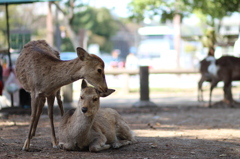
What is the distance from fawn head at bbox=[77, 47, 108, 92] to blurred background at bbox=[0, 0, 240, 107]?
428 cm

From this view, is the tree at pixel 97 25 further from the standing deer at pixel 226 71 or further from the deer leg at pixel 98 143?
the deer leg at pixel 98 143

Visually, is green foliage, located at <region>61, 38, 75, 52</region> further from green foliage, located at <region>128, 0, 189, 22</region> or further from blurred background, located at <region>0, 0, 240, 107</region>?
green foliage, located at <region>128, 0, 189, 22</region>

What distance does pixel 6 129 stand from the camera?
955cm

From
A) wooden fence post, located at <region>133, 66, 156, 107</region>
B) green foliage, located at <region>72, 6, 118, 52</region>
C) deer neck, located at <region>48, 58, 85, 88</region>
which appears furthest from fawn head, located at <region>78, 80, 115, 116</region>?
green foliage, located at <region>72, 6, 118, 52</region>

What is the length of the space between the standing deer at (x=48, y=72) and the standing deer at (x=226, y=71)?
828 centimetres

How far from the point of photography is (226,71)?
14.8 metres

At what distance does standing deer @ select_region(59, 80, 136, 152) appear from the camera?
6.36 m

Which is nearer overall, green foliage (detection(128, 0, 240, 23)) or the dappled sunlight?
the dappled sunlight

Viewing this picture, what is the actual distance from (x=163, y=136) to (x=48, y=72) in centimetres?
264

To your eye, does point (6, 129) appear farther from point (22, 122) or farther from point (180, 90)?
point (180, 90)

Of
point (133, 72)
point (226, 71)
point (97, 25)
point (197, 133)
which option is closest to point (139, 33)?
point (97, 25)

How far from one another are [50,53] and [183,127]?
12.2 ft

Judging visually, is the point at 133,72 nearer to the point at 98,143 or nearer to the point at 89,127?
the point at 98,143

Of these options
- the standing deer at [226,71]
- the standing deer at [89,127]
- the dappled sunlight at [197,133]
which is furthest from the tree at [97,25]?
the standing deer at [89,127]
